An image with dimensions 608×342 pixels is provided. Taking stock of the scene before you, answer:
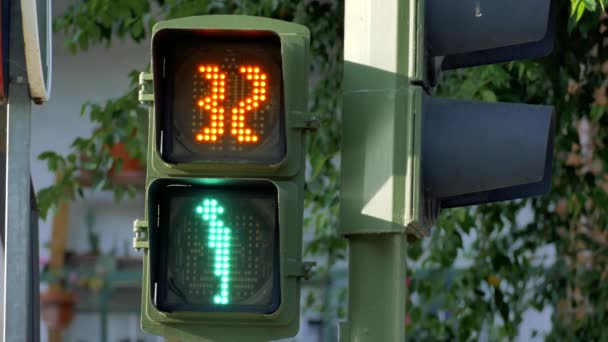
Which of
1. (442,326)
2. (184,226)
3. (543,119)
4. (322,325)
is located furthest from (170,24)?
(322,325)

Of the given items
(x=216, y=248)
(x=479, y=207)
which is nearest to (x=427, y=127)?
(x=216, y=248)

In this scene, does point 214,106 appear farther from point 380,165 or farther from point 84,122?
point 84,122

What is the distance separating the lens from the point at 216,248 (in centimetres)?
436

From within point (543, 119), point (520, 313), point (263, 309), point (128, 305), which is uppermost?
point (543, 119)

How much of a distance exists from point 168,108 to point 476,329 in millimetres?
5658

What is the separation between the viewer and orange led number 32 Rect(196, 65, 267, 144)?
4.38 metres

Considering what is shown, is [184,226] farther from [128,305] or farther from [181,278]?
[128,305]

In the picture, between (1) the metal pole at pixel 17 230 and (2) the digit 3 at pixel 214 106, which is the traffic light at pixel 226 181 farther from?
(1) the metal pole at pixel 17 230

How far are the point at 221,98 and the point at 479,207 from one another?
5278mm

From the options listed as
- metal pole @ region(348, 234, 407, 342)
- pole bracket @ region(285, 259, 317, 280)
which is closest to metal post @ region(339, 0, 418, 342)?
metal pole @ region(348, 234, 407, 342)

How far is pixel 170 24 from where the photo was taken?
14.3 feet

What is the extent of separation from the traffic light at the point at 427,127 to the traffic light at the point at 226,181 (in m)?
0.18

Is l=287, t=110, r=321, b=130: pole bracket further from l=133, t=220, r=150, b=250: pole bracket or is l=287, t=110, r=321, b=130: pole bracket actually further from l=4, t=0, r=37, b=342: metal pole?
l=4, t=0, r=37, b=342: metal pole

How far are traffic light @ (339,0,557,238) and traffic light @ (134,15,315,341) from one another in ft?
0.59
